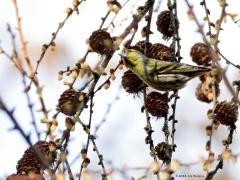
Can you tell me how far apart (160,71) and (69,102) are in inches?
41.1

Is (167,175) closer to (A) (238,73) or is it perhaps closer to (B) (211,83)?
(B) (211,83)

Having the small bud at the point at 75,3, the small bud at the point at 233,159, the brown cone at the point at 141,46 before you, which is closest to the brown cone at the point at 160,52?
the brown cone at the point at 141,46

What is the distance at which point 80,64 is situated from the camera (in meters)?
2.73

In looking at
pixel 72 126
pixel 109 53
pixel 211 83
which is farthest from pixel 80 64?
pixel 211 83

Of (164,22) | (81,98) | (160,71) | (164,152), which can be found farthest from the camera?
(160,71)

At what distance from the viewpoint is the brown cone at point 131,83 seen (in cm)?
318

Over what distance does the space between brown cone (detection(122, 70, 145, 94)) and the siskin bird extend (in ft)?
0.11

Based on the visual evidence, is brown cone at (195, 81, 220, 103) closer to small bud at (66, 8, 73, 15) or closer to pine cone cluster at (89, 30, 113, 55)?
pine cone cluster at (89, 30, 113, 55)

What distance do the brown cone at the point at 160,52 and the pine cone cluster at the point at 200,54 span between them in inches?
8.8

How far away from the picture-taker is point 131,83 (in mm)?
3186

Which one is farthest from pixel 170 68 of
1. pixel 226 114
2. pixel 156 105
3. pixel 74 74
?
pixel 74 74

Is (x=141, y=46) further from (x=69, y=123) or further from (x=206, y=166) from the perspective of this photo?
(x=206, y=166)

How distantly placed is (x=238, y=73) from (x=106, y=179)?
0.97 meters

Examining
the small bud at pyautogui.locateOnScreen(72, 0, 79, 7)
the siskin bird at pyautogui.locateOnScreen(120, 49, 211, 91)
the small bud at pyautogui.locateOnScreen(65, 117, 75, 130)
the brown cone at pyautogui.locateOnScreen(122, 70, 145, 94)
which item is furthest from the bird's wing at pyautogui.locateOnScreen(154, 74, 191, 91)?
the small bud at pyautogui.locateOnScreen(65, 117, 75, 130)
